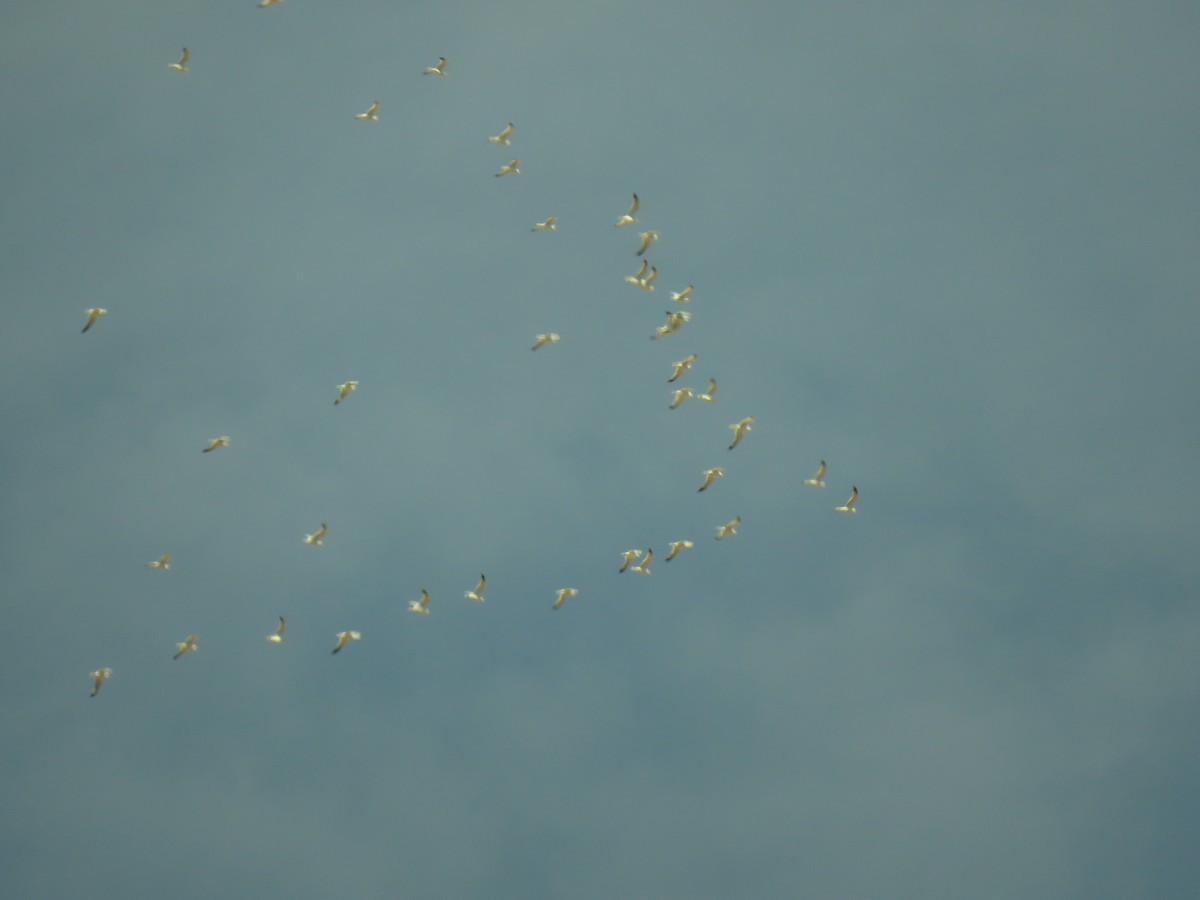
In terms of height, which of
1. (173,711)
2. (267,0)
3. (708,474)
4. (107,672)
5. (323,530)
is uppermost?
(173,711)

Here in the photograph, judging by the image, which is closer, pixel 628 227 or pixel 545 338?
pixel 628 227

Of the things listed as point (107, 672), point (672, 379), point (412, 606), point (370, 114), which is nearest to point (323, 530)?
point (412, 606)

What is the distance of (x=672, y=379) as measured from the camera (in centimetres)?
7619

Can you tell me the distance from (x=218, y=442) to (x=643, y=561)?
20405 mm

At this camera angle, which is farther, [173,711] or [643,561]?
[173,711]

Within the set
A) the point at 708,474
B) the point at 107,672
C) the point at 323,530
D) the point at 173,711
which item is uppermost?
the point at 173,711

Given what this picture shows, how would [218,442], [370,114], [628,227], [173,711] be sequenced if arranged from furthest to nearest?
[173,711] → [370,114] → [218,442] → [628,227]

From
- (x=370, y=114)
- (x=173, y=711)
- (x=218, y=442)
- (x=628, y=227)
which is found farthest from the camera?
(x=173, y=711)

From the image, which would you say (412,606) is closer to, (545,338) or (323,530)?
(323,530)

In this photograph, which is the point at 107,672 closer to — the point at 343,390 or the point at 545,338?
the point at 343,390

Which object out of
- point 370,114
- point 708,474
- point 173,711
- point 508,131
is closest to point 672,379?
point 708,474

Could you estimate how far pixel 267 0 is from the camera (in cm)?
7281

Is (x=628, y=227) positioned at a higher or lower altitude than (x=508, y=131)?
lower

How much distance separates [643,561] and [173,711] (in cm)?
12756
